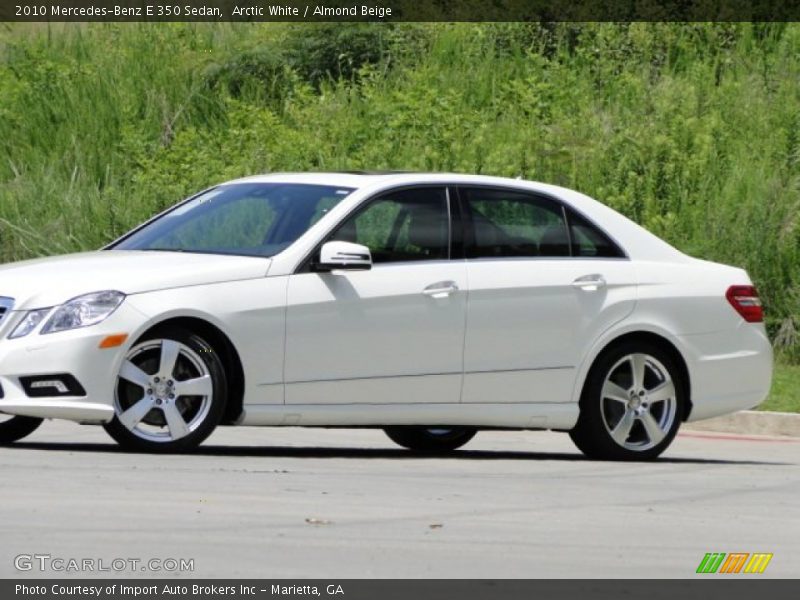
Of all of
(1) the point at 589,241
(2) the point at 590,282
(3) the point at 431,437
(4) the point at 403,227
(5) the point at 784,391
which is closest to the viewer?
(4) the point at 403,227

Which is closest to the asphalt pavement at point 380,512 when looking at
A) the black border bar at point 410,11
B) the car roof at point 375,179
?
the car roof at point 375,179

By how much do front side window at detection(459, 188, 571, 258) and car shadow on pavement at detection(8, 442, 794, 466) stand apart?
1.33 meters

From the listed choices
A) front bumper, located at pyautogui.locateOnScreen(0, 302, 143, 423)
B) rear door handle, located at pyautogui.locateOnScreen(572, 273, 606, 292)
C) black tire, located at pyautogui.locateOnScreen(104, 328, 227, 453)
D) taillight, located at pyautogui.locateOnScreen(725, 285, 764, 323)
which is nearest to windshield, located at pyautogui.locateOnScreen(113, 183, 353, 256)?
black tire, located at pyautogui.locateOnScreen(104, 328, 227, 453)

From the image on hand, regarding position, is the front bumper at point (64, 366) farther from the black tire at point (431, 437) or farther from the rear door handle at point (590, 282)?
the rear door handle at point (590, 282)

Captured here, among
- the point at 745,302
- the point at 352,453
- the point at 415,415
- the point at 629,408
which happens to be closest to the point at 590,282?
the point at 629,408

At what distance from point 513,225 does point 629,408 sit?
52.7 inches

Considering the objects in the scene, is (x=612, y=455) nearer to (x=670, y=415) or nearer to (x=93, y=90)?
(x=670, y=415)

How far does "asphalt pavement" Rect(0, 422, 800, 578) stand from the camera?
7.79m

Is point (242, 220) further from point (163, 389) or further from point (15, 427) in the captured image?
point (15, 427)

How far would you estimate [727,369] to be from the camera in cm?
1315

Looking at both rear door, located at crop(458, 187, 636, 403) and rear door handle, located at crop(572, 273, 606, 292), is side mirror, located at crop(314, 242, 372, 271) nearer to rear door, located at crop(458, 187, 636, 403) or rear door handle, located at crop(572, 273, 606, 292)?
rear door, located at crop(458, 187, 636, 403)

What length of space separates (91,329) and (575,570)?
14.0ft

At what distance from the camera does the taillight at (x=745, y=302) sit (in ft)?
43.4
